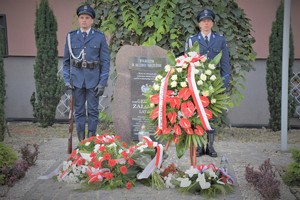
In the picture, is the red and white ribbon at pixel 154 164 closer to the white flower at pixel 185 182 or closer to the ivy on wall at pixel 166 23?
the white flower at pixel 185 182

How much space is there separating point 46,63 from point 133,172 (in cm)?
519

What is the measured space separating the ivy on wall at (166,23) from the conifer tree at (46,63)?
1.86 m

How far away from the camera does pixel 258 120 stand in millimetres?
11031

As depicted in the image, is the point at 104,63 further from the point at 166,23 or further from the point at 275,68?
the point at 275,68

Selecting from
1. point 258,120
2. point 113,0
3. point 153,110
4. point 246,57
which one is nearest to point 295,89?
point 258,120

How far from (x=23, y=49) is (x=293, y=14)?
5.64 metres

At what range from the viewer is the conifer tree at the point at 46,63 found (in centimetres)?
1011

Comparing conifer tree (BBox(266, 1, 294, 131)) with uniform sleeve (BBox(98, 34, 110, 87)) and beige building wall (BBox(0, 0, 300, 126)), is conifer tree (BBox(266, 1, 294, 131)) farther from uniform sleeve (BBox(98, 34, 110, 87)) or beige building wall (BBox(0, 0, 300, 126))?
uniform sleeve (BBox(98, 34, 110, 87))

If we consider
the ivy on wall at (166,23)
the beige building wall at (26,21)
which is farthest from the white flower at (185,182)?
the beige building wall at (26,21)

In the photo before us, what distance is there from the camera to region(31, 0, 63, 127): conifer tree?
10.1 meters

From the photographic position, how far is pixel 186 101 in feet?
17.1

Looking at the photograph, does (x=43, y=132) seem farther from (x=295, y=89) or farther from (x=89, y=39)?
(x=295, y=89)

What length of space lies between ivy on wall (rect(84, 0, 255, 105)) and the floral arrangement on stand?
2.85 metres

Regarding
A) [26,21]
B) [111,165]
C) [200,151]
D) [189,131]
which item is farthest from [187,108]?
[26,21]
